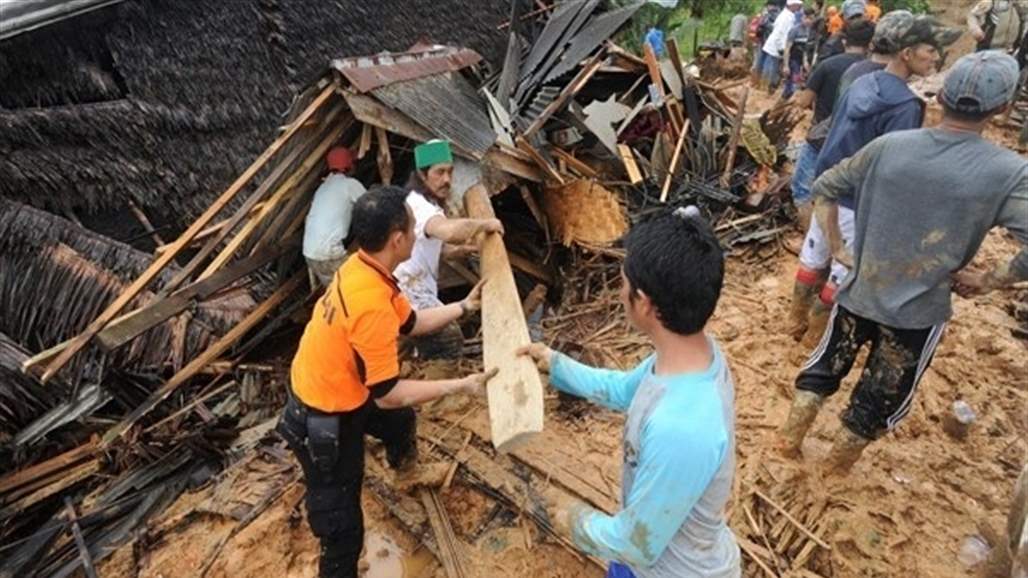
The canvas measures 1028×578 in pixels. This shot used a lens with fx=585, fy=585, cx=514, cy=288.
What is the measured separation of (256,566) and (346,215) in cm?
221

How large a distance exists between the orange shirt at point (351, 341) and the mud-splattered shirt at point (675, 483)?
1102 millimetres

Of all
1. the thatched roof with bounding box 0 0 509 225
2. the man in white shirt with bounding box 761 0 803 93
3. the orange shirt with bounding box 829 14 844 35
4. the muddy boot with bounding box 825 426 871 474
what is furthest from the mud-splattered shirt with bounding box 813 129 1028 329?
the orange shirt with bounding box 829 14 844 35

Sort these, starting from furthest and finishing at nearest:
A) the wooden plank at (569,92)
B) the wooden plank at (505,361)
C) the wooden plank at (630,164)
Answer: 1. the wooden plank at (630,164)
2. the wooden plank at (569,92)
3. the wooden plank at (505,361)

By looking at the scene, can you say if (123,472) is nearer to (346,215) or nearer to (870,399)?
(346,215)

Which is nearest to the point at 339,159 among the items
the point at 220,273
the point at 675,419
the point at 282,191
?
the point at 282,191

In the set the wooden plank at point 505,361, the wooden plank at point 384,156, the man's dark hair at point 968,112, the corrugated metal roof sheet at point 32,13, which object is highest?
the corrugated metal roof sheet at point 32,13

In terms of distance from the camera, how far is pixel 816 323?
167 inches

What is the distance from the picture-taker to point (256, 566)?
3211 mm

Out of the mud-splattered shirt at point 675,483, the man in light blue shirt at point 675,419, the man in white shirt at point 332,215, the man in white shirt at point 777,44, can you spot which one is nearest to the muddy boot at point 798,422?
the mud-splattered shirt at point 675,483

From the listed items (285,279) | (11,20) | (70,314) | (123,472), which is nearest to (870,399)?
(285,279)

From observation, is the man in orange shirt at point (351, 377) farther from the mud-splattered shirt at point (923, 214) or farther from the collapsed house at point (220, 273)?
the mud-splattered shirt at point (923, 214)

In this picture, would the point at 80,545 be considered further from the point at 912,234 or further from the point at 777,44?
the point at 777,44

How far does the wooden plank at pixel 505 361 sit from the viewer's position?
223 cm

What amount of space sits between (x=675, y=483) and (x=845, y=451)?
7.28 feet
